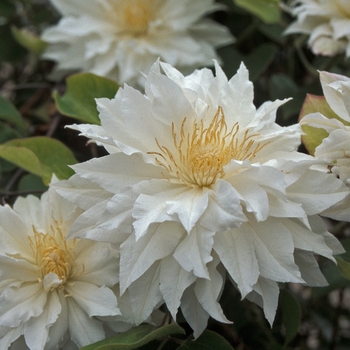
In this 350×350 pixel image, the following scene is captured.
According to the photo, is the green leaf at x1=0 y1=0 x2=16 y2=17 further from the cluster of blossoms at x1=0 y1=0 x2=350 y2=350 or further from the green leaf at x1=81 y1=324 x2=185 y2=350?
the green leaf at x1=81 y1=324 x2=185 y2=350

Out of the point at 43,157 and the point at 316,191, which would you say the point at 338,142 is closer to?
the point at 316,191

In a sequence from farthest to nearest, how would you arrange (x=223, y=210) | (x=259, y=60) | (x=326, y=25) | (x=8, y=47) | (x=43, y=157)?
(x=8, y=47) < (x=259, y=60) < (x=326, y=25) < (x=43, y=157) < (x=223, y=210)

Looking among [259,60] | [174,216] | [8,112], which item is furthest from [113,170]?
[259,60]

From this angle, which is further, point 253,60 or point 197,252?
point 253,60

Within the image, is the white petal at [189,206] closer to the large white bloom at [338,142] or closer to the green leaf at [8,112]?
the large white bloom at [338,142]

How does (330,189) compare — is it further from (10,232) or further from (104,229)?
(10,232)

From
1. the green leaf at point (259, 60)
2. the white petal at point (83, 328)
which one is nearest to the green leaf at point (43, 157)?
the white petal at point (83, 328)

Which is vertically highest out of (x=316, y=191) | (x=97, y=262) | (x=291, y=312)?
(x=316, y=191)

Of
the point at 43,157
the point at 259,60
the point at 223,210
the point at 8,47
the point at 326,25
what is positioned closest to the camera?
the point at 223,210
